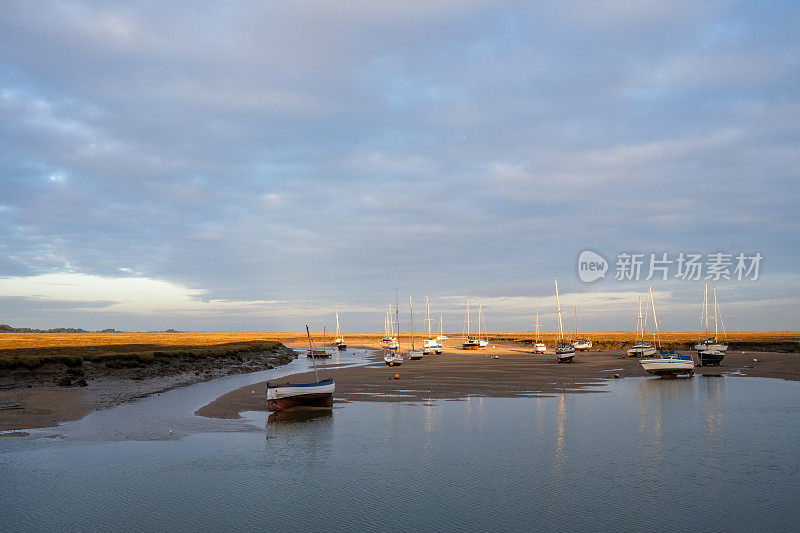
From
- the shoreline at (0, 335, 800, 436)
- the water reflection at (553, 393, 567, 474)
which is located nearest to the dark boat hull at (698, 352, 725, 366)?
the shoreline at (0, 335, 800, 436)

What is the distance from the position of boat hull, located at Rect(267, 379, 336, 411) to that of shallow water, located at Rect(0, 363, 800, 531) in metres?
2.55

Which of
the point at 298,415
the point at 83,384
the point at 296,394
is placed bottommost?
the point at 298,415

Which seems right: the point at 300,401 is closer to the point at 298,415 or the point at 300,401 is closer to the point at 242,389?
the point at 298,415

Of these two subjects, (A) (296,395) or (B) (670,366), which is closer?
(A) (296,395)

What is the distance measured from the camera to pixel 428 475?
21969mm

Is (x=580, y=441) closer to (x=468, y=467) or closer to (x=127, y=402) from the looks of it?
(x=468, y=467)

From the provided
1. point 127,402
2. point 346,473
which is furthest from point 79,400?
point 346,473

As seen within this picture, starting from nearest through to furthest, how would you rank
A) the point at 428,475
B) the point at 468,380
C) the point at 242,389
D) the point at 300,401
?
the point at 428,475
the point at 300,401
the point at 242,389
the point at 468,380

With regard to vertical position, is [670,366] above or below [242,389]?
above

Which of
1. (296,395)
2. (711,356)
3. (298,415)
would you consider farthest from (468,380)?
(711,356)

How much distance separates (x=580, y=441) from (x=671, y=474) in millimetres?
6010

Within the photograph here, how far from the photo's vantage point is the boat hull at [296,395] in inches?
1469

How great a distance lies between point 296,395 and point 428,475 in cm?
1750

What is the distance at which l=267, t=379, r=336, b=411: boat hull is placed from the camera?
37.3 metres
